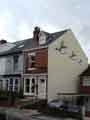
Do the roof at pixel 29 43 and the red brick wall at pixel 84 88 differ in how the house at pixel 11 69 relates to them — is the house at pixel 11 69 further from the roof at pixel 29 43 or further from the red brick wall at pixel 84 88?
the red brick wall at pixel 84 88

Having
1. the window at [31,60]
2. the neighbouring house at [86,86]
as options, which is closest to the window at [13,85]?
the window at [31,60]

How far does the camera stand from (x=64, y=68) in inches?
1436

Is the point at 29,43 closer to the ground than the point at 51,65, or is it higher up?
higher up

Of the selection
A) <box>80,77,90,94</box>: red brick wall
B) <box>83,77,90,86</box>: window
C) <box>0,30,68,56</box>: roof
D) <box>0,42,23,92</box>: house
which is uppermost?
<box>0,30,68,56</box>: roof

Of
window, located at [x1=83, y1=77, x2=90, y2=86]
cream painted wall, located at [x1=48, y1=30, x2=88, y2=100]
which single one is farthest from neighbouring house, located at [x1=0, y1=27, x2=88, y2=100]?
window, located at [x1=83, y1=77, x2=90, y2=86]

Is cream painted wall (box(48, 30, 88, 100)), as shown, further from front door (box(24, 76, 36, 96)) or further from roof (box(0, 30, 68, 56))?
front door (box(24, 76, 36, 96))

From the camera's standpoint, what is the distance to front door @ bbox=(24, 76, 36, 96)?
3572 centimetres

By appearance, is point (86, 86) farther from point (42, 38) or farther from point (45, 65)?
point (42, 38)

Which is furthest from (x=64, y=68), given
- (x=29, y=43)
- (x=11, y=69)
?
(x=11, y=69)

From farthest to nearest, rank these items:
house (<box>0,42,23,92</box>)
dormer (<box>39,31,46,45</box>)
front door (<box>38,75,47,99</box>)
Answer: house (<box>0,42,23,92</box>), dormer (<box>39,31,46,45</box>), front door (<box>38,75,47,99</box>)

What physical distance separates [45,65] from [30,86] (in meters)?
4.04

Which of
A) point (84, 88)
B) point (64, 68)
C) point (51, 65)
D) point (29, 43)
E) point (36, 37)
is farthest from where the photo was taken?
point (29, 43)

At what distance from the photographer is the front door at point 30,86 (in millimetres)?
35719

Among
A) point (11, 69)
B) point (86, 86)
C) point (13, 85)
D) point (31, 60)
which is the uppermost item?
point (31, 60)
